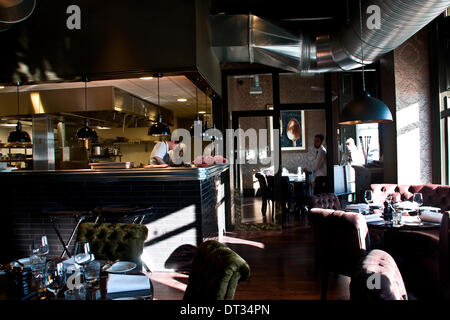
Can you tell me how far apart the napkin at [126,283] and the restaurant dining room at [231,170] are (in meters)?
0.01

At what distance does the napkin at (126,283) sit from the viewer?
63.2 inches

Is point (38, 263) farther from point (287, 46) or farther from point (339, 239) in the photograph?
point (287, 46)

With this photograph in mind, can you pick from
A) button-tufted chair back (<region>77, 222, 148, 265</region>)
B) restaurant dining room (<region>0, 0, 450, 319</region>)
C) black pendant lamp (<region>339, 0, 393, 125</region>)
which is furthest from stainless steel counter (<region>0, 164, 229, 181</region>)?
black pendant lamp (<region>339, 0, 393, 125</region>)

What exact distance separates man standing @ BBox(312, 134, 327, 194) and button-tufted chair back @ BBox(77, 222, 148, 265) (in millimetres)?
4731

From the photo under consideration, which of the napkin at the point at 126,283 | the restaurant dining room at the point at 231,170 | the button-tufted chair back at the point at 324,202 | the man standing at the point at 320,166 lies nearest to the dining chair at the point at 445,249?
the restaurant dining room at the point at 231,170

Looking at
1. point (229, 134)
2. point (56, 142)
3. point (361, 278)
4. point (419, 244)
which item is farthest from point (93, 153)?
point (361, 278)

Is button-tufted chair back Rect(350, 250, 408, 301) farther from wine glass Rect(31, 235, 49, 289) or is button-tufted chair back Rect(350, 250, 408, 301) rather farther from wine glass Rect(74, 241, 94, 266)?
wine glass Rect(31, 235, 49, 289)

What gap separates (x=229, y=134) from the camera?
6562mm

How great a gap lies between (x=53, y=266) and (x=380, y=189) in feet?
14.3

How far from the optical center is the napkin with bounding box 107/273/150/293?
5.27 ft

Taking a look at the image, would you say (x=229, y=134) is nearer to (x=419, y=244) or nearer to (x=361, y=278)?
(x=419, y=244)

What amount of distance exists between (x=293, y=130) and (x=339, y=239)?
5212 millimetres
